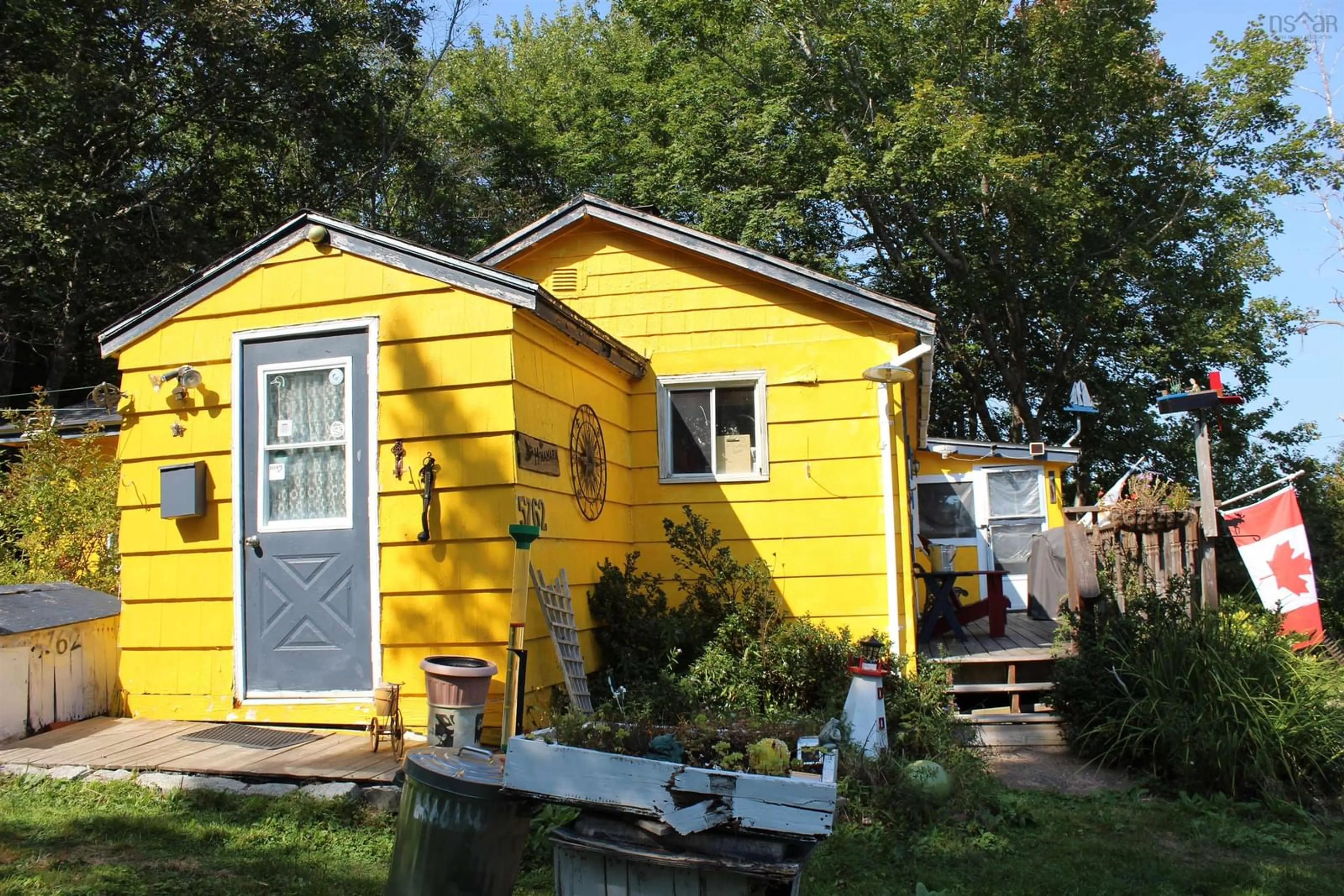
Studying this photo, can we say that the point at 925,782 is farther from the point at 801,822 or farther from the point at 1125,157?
the point at 1125,157

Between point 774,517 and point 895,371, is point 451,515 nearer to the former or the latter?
point 774,517

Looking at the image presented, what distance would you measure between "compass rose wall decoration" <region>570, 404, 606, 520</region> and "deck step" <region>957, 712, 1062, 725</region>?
3344 millimetres

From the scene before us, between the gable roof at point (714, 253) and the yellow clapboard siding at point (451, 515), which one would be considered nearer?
the yellow clapboard siding at point (451, 515)

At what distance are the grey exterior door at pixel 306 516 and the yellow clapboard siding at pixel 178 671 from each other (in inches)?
7.2

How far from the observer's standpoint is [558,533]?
6812 millimetres

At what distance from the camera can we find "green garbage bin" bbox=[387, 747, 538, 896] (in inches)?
135

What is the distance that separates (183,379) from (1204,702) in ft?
23.8

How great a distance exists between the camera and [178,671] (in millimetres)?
6480

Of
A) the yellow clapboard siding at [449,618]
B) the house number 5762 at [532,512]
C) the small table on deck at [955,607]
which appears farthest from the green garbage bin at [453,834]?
the small table on deck at [955,607]

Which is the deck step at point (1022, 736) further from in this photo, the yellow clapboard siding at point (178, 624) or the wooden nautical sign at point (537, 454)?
the yellow clapboard siding at point (178, 624)

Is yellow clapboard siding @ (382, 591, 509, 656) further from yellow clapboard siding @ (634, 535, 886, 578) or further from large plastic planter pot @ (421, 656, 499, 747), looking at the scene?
yellow clapboard siding @ (634, 535, 886, 578)

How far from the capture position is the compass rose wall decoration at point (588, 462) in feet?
23.9

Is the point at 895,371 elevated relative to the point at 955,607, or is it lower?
elevated

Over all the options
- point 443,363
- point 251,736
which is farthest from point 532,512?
point 251,736
